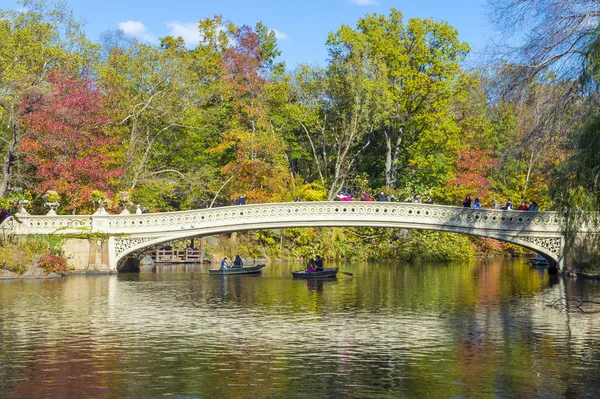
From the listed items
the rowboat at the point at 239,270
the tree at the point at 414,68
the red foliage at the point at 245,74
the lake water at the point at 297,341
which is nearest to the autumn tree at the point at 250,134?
the red foliage at the point at 245,74

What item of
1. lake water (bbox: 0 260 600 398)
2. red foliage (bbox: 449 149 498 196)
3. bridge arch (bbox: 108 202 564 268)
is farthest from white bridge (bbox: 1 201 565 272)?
red foliage (bbox: 449 149 498 196)

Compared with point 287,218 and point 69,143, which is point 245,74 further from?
point 287,218

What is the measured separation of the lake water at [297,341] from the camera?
14.1 meters

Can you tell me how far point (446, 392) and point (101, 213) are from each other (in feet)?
89.8

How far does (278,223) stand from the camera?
38281mm

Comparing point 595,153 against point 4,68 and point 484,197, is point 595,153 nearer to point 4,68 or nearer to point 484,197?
point 4,68

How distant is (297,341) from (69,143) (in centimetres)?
2768

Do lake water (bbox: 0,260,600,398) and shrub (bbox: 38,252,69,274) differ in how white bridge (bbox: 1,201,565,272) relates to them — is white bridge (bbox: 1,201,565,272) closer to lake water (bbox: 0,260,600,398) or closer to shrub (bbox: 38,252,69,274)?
shrub (bbox: 38,252,69,274)

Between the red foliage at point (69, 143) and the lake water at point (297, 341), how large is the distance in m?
10.8

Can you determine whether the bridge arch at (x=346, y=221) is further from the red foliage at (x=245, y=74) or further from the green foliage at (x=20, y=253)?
the red foliage at (x=245, y=74)

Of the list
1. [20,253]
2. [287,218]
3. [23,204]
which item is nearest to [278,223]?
[287,218]

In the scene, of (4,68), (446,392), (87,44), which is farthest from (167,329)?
(87,44)

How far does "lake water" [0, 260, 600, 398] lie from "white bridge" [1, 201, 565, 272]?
500 centimetres

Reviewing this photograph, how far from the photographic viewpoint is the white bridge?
123ft
